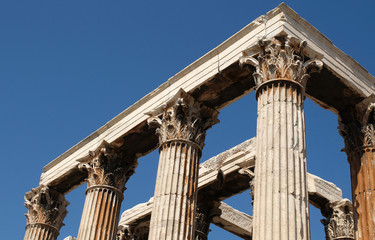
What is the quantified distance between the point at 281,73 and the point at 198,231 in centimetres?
1052

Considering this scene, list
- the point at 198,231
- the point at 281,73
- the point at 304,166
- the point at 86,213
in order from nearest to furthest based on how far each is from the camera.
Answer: the point at 304,166
the point at 281,73
the point at 86,213
the point at 198,231

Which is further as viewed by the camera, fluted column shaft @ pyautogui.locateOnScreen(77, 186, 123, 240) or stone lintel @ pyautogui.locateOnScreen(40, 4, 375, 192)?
fluted column shaft @ pyautogui.locateOnScreen(77, 186, 123, 240)

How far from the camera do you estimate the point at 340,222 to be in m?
24.6

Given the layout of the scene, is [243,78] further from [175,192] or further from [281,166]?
[281,166]

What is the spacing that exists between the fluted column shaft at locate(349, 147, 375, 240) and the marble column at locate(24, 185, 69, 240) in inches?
498

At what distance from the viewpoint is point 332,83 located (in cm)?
1817

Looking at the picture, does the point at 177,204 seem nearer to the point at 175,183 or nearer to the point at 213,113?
the point at 175,183

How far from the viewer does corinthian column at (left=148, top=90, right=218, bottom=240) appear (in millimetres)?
17406

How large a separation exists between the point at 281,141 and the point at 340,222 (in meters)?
11.1

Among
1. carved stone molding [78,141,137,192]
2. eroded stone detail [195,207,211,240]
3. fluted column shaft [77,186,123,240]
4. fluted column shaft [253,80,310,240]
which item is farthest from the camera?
eroded stone detail [195,207,211,240]

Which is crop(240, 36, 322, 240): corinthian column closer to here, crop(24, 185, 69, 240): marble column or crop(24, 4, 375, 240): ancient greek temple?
crop(24, 4, 375, 240): ancient greek temple

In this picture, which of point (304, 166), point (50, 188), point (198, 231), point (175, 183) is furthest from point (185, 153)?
point (50, 188)

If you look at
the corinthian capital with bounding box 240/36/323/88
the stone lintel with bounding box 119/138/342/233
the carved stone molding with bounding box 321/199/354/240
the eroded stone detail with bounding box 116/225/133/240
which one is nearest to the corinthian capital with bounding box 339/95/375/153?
the corinthian capital with bounding box 240/36/323/88

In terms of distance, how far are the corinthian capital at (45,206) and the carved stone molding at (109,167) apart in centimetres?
334
